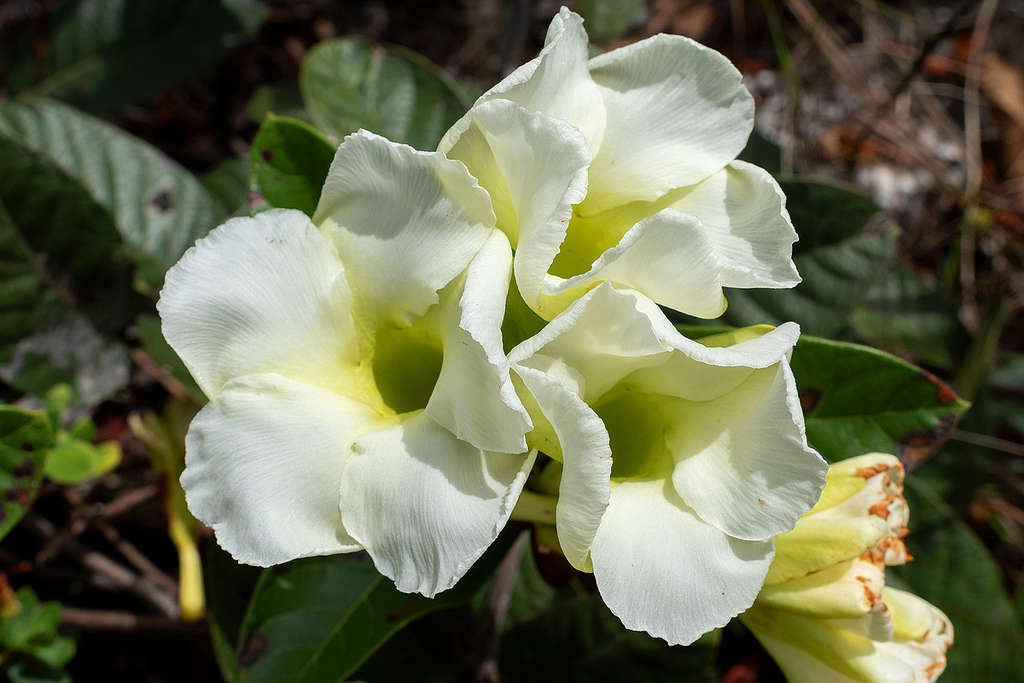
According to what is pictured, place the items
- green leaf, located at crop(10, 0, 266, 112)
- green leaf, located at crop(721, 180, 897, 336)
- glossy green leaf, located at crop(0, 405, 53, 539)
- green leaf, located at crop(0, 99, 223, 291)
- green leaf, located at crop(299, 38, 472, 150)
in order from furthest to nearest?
green leaf, located at crop(10, 0, 266, 112), green leaf, located at crop(0, 99, 223, 291), green leaf, located at crop(299, 38, 472, 150), green leaf, located at crop(721, 180, 897, 336), glossy green leaf, located at crop(0, 405, 53, 539)

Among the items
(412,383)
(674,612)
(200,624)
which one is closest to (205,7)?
(200,624)

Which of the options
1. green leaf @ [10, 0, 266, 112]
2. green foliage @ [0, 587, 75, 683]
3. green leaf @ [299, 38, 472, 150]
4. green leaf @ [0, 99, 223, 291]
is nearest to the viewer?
green foliage @ [0, 587, 75, 683]

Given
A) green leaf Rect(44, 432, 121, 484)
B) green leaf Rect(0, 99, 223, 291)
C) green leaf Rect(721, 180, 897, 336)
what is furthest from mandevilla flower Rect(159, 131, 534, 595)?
green leaf Rect(0, 99, 223, 291)

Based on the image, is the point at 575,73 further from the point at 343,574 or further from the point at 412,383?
the point at 343,574

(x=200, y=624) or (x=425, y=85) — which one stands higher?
(x=425, y=85)

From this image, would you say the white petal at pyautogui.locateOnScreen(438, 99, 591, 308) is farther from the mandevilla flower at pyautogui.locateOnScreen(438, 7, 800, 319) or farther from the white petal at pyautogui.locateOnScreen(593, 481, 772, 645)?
the white petal at pyautogui.locateOnScreen(593, 481, 772, 645)

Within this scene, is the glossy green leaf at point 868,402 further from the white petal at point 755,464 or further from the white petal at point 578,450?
the white petal at point 578,450

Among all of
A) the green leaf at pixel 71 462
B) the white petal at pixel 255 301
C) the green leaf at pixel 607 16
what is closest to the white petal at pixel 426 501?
the white petal at pixel 255 301

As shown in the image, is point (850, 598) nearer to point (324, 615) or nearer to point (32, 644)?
point (324, 615)
